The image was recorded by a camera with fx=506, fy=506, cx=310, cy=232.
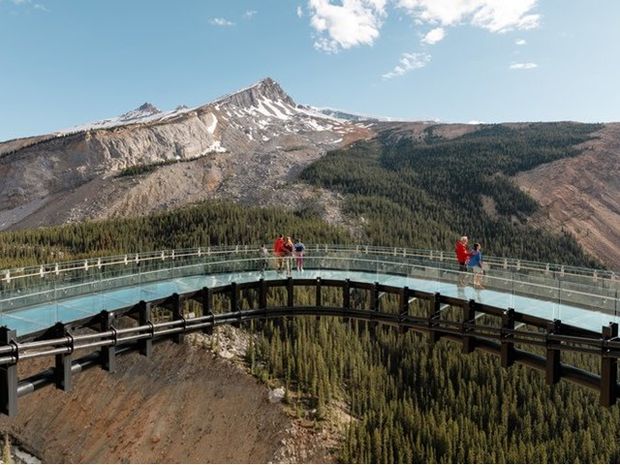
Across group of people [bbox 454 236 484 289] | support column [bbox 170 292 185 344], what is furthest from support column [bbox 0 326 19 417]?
group of people [bbox 454 236 484 289]

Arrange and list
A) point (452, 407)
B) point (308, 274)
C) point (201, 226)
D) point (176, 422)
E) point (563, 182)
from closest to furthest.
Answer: point (308, 274) → point (176, 422) → point (452, 407) → point (201, 226) → point (563, 182)

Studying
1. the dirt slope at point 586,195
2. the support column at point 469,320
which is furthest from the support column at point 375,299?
the dirt slope at point 586,195

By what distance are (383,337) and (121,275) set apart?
55734 mm

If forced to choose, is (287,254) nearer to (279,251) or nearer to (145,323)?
(279,251)

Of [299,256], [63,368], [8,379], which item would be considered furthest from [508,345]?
[8,379]

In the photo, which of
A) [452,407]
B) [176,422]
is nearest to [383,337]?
[452,407]

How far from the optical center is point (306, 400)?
2099 inches

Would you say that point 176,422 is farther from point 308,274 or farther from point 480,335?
point 480,335

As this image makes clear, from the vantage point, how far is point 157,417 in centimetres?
4888

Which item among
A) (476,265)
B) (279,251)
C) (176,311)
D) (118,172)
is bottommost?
(176,311)

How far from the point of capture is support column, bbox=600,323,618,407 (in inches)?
585

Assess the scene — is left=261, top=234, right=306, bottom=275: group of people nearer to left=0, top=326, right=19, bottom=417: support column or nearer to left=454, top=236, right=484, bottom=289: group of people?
left=454, top=236, right=484, bottom=289: group of people

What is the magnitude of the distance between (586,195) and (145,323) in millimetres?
138889

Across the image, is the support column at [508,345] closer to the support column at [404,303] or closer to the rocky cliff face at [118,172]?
the support column at [404,303]
